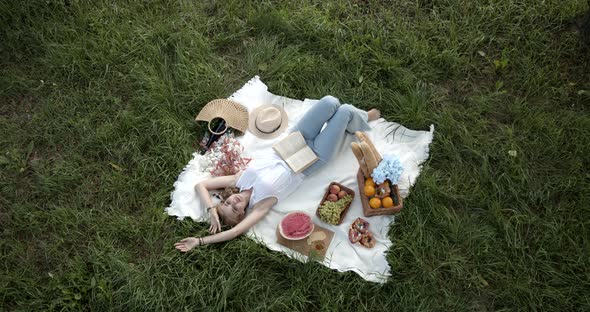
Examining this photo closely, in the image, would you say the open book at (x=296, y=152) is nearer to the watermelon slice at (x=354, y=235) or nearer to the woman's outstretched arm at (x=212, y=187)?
the woman's outstretched arm at (x=212, y=187)

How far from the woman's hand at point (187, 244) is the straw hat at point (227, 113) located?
1323 millimetres

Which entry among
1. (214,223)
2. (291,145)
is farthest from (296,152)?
(214,223)

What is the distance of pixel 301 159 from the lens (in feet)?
15.1

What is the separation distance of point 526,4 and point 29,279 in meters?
6.46

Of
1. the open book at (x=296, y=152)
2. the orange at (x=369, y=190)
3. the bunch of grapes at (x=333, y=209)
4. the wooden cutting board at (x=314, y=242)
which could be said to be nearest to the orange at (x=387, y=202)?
the orange at (x=369, y=190)

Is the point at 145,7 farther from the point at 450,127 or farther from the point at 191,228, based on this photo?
the point at 450,127

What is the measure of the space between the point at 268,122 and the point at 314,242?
1.49 m

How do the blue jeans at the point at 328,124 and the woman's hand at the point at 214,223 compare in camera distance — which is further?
the blue jeans at the point at 328,124

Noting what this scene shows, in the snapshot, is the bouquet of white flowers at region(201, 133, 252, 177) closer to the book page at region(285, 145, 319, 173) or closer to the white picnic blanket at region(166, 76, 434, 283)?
the white picnic blanket at region(166, 76, 434, 283)

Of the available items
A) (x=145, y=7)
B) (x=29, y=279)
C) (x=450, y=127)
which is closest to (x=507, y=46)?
(x=450, y=127)

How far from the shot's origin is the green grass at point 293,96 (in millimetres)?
4055

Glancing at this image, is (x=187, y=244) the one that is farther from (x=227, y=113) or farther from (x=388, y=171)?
(x=388, y=171)

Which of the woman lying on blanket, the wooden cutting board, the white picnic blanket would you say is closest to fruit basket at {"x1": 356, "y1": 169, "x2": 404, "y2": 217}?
the white picnic blanket

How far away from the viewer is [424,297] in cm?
392
